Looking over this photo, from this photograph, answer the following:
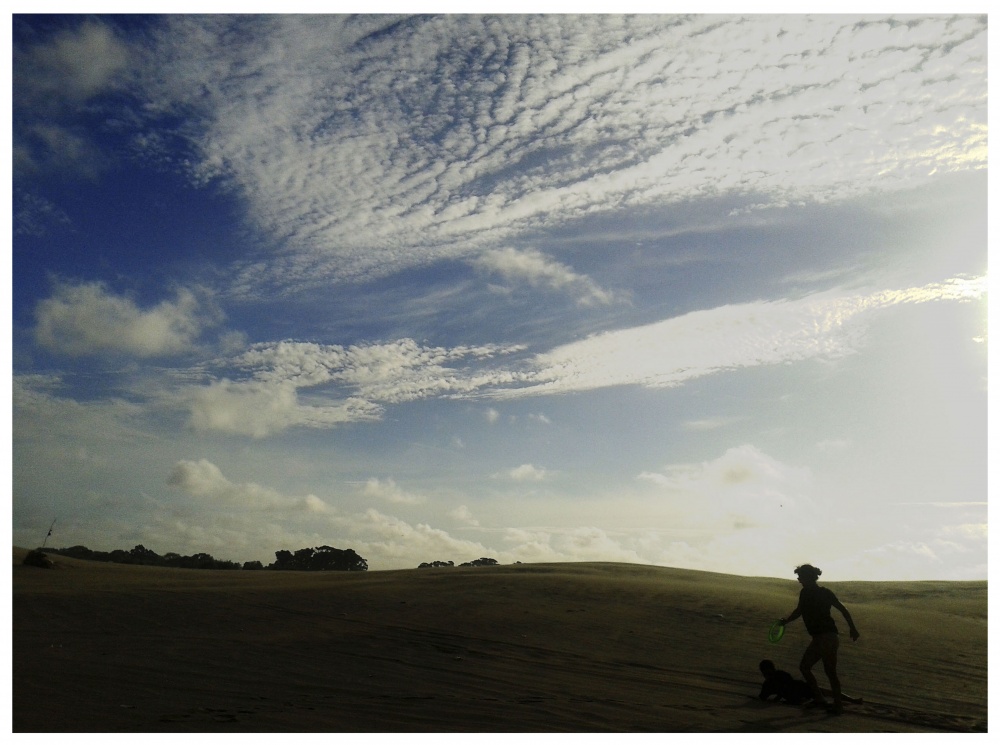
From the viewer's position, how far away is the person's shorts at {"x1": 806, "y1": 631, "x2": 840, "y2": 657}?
9.51m

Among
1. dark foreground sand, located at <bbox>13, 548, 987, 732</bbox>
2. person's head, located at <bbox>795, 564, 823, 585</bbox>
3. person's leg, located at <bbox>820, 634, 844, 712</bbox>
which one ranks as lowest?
dark foreground sand, located at <bbox>13, 548, 987, 732</bbox>

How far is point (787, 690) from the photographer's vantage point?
31.9 ft

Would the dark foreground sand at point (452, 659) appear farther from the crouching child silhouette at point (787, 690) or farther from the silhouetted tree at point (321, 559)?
the silhouetted tree at point (321, 559)

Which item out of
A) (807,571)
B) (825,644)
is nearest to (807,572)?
(807,571)

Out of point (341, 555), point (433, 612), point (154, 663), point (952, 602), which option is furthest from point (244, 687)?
point (341, 555)

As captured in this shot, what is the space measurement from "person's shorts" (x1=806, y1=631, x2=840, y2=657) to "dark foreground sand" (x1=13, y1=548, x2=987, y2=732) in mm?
747

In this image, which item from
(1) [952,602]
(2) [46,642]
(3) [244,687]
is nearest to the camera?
(3) [244,687]

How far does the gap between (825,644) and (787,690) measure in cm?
80

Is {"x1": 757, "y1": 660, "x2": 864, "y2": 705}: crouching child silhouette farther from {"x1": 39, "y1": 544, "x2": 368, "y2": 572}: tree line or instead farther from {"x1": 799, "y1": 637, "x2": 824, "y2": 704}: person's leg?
{"x1": 39, "y1": 544, "x2": 368, "y2": 572}: tree line

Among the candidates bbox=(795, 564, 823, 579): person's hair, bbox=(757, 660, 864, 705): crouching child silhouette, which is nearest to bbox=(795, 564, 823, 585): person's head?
bbox=(795, 564, 823, 579): person's hair

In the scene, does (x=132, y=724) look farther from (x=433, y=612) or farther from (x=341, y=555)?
Result: (x=341, y=555)

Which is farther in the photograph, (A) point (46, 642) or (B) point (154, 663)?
(A) point (46, 642)

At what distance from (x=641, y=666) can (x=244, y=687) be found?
20.1 ft

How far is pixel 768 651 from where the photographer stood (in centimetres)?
1402
